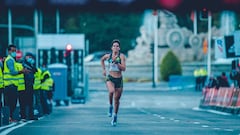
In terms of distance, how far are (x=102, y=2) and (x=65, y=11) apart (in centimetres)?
45

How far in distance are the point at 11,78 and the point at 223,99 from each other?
50.3 feet

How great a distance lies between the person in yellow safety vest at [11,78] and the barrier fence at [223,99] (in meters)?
11.6

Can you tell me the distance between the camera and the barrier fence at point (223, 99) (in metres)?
32.1

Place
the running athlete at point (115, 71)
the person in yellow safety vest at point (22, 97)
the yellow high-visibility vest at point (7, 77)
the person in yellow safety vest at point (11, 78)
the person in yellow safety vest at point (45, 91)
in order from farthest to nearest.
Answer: the person in yellow safety vest at point (45, 91) < the person in yellow safety vest at point (22, 97) < the yellow high-visibility vest at point (7, 77) < the person in yellow safety vest at point (11, 78) < the running athlete at point (115, 71)

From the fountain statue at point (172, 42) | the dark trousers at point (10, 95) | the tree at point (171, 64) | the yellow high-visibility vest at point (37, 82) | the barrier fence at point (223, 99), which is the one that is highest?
the fountain statue at point (172, 42)

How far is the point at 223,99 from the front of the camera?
1373 inches

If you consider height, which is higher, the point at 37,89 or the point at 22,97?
the point at 37,89

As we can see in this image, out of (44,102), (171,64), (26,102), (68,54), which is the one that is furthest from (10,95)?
(171,64)

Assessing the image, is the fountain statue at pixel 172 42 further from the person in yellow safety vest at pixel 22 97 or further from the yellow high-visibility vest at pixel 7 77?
the yellow high-visibility vest at pixel 7 77

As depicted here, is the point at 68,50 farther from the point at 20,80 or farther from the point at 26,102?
the point at 20,80

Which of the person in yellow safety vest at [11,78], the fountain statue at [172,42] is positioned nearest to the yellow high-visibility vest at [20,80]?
the person in yellow safety vest at [11,78]

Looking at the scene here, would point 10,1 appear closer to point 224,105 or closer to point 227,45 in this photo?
point 224,105

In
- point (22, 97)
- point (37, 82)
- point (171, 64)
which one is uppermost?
point (171, 64)

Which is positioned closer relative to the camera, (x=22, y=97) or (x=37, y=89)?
(x=22, y=97)
